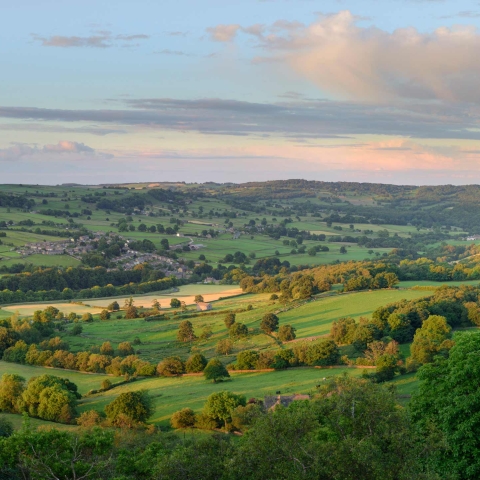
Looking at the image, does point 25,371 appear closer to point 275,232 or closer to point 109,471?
point 109,471

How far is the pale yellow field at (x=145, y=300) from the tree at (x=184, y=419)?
47389 millimetres

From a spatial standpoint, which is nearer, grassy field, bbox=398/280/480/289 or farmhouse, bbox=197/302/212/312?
farmhouse, bbox=197/302/212/312

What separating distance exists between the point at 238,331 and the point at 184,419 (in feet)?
89.9

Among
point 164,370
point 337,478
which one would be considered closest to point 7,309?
point 164,370

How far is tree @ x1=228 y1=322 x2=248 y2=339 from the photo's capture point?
66875 mm

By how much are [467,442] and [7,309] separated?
73.0m

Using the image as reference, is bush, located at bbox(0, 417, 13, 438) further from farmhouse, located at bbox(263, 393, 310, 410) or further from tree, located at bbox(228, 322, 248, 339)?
tree, located at bbox(228, 322, 248, 339)

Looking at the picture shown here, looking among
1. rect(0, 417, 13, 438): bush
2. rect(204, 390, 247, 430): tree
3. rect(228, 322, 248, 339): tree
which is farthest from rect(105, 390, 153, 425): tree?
rect(228, 322, 248, 339): tree

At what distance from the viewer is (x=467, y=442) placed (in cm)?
2489

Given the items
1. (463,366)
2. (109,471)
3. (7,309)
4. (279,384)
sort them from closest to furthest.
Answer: (109,471), (463,366), (279,384), (7,309)

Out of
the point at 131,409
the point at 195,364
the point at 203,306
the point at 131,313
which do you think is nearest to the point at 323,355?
the point at 195,364

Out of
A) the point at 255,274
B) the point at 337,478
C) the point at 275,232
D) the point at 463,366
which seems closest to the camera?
the point at 337,478

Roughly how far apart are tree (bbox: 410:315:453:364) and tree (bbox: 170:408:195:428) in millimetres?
16714

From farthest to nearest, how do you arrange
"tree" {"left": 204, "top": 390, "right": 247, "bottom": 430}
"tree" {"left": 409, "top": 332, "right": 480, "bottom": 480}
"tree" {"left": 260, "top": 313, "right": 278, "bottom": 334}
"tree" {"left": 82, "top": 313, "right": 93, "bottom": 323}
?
1. "tree" {"left": 82, "top": 313, "right": 93, "bottom": 323}
2. "tree" {"left": 260, "top": 313, "right": 278, "bottom": 334}
3. "tree" {"left": 204, "top": 390, "right": 247, "bottom": 430}
4. "tree" {"left": 409, "top": 332, "right": 480, "bottom": 480}
